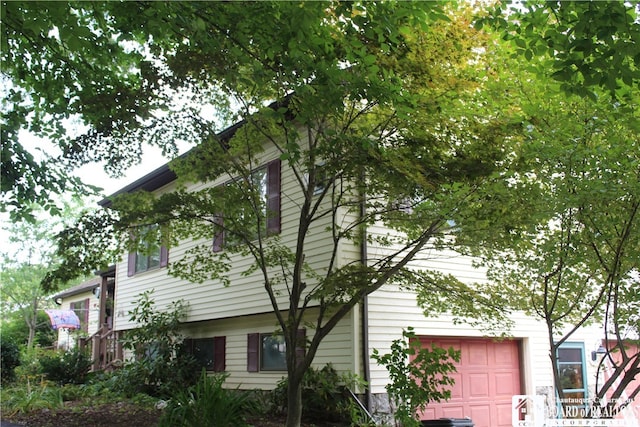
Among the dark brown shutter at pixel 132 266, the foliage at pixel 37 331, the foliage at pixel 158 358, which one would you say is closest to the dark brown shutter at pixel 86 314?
the foliage at pixel 37 331

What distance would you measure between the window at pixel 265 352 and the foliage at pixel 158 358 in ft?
5.42

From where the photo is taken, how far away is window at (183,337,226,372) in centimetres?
1255

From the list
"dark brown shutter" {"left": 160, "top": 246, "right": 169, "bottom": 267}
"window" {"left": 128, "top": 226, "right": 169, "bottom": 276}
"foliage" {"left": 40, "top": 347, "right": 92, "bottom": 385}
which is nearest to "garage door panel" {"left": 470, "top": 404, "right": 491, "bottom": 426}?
"window" {"left": 128, "top": 226, "right": 169, "bottom": 276}

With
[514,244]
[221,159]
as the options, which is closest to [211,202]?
[221,159]

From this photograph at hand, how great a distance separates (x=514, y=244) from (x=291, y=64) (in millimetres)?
3776

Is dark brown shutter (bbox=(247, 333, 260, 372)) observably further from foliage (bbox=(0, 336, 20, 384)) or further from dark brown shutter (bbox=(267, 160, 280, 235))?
foliage (bbox=(0, 336, 20, 384))

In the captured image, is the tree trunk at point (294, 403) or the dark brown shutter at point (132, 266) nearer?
the tree trunk at point (294, 403)

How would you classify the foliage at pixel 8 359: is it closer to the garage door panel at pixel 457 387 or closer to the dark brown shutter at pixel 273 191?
the dark brown shutter at pixel 273 191

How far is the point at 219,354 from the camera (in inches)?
496

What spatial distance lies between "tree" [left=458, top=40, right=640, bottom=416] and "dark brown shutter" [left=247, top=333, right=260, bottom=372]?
580 centimetres

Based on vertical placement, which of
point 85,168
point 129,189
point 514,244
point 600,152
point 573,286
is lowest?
point 573,286

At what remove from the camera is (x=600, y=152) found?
5.59 metres

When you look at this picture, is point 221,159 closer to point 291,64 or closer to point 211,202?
point 211,202

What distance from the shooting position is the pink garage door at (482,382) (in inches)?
412
